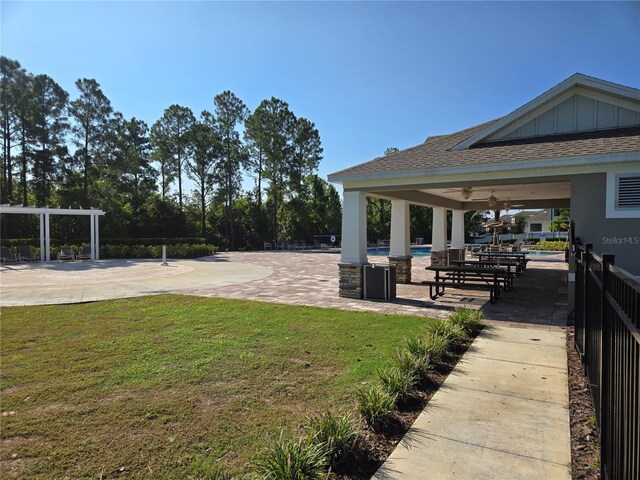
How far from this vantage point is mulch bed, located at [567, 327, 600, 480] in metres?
2.91

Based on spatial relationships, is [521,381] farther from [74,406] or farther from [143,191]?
[143,191]

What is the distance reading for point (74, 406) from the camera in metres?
4.10

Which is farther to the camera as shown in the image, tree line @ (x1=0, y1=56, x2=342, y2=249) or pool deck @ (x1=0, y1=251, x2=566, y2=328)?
tree line @ (x1=0, y1=56, x2=342, y2=249)

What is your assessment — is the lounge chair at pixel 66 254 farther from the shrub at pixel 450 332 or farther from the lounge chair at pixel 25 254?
the shrub at pixel 450 332

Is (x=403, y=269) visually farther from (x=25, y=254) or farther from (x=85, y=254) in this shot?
(x=25, y=254)

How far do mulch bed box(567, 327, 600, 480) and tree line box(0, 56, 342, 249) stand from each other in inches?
1266

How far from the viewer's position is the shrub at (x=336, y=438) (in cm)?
304

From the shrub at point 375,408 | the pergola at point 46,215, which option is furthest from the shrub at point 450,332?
the pergola at point 46,215

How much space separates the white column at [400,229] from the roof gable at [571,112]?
3205 millimetres

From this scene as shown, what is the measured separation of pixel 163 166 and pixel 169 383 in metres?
38.5

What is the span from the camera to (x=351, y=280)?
1075cm

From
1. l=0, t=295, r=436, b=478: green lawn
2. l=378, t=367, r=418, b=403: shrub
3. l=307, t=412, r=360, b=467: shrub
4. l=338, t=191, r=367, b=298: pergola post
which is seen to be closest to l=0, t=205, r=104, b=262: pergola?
l=0, t=295, r=436, b=478: green lawn

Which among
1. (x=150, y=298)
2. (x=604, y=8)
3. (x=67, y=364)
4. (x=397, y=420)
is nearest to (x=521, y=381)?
(x=397, y=420)

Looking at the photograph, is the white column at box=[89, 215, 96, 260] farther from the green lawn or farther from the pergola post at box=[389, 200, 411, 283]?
the pergola post at box=[389, 200, 411, 283]
